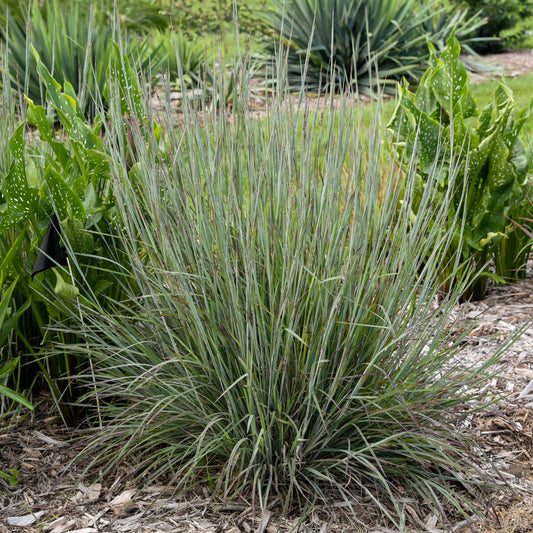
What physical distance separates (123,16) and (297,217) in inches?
339

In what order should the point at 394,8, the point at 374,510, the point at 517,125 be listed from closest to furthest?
the point at 374,510 → the point at 517,125 → the point at 394,8

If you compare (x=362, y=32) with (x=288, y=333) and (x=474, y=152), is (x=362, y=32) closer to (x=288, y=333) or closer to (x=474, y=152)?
(x=474, y=152)

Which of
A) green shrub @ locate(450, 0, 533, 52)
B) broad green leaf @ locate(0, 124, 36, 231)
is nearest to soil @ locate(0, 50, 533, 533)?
broad green leaf @ locate(0, 124, 36, 231)

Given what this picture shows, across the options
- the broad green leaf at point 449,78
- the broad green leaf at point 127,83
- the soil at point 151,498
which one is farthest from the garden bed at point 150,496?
the broad green leaf at point 449,78

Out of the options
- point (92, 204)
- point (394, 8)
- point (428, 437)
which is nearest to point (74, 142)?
point (92, 204)

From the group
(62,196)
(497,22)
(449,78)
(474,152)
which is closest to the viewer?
(62,196)

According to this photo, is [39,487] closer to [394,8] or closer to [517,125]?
[517,125]

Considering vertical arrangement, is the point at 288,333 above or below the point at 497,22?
below

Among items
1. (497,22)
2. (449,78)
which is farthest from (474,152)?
(497,22)

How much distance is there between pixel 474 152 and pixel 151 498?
1.98m

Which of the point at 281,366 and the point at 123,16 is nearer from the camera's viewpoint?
the point at 281,366

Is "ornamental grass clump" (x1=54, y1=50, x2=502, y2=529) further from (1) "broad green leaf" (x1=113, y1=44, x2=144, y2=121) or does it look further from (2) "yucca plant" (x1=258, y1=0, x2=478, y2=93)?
(2) "yucca plant" (x1=258, y1=0, x2=478, y2=93)

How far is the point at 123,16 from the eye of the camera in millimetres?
9469

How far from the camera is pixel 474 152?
9.52 feet
